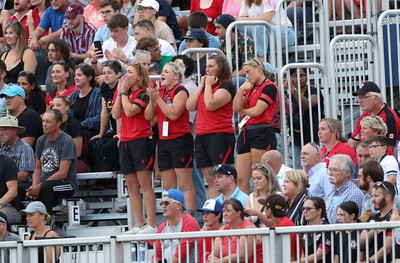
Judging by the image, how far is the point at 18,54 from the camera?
1797 cm

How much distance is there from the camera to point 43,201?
15352 millimetres

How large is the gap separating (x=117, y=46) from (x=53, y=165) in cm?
228

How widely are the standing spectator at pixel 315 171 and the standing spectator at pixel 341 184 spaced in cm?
43

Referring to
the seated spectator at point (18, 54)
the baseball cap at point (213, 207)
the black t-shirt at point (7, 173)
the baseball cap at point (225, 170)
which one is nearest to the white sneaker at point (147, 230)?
the baseball cap at point (225, 170)

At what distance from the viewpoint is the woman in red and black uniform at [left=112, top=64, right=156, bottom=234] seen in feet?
48.8

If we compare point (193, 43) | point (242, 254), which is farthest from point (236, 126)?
point (242, 254)

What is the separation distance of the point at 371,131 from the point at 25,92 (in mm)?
4818

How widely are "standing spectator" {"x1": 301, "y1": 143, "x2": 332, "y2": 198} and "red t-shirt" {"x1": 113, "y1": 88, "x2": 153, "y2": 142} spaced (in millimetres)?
1907

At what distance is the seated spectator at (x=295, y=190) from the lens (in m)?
12.9

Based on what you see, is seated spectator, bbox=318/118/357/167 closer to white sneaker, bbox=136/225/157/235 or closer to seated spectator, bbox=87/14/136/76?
white sneaker, bbox=136/225/157/235

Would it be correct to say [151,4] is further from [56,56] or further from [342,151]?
[342,151]

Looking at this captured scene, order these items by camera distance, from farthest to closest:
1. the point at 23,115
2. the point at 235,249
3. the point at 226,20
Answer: the point at 226,20, the point at 23,115, the point at 235,249

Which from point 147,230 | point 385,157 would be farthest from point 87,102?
point 385,157

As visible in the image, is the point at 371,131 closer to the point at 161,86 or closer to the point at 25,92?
the point at 161,86
